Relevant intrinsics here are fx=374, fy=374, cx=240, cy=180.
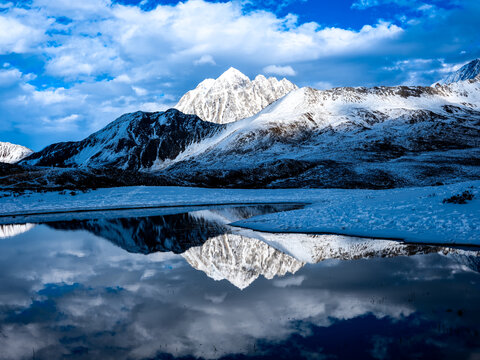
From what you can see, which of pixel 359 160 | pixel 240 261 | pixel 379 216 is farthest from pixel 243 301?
pixel 359 160

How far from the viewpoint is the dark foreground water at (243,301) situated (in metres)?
8.79

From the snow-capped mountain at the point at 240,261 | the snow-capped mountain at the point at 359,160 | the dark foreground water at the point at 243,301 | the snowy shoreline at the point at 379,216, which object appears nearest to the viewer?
the dark foreground water at the point at 243,301

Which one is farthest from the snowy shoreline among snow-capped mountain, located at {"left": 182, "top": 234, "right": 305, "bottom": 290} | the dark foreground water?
snow-capped mountain, located at {"left": 182, "top": 234, "right": 305, "bottom": 290}

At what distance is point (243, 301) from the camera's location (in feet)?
38.3

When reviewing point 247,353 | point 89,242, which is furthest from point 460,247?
point 89,242

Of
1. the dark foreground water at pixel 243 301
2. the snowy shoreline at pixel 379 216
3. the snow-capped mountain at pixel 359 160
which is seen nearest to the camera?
the dark foreground water at pixel 243 301

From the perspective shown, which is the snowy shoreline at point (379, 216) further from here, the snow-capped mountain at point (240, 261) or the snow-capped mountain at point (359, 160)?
the snow-capped mountain at point (359, 160)

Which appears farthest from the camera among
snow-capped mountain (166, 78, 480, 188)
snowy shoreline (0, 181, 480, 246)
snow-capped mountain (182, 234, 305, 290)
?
snow-capped mountain (166, 78, 480, 188)

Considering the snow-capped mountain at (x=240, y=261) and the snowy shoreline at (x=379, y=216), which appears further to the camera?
the snowy shoreline at (x=379, y=216)

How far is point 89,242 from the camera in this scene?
2316 centimetres

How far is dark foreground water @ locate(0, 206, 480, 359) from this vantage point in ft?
28.8

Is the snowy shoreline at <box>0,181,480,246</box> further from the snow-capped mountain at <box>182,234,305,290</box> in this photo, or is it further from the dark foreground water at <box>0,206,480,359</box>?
the snow-capped mountain at <box>182,234,305,290</box>

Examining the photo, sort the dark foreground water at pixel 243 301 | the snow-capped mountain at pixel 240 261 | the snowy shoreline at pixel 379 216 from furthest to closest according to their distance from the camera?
the snowy shoreline at pixel 379 216 < the snow-capped mountain at pixel 240 261 < the dark foreground water at pixel 243 301

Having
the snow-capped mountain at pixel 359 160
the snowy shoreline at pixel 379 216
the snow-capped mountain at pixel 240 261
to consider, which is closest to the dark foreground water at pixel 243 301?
the snow-capped mountain at pixel 240 261
